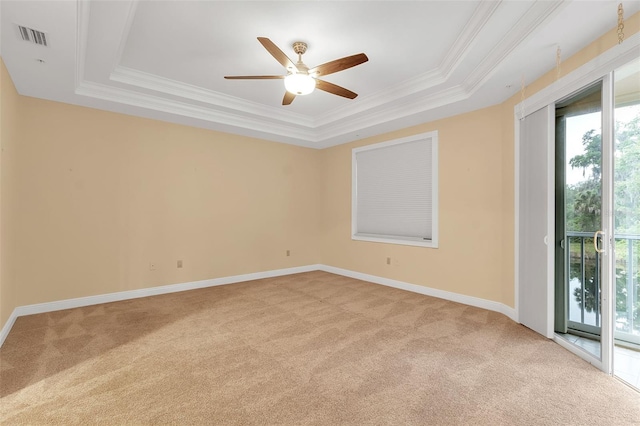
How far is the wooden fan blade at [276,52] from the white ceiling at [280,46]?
1.26 feet

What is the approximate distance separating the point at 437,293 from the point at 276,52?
155 inches

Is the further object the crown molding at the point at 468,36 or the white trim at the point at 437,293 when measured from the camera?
the white trim at the point at 437,293

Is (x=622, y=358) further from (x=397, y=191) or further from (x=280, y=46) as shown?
(x=280, y=46)

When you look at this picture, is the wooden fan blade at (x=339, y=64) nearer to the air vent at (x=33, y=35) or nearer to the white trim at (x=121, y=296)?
the air vent at (x=33, y=35)

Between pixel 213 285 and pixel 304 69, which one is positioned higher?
pixel 304 69

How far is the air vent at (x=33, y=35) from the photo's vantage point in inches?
94.0

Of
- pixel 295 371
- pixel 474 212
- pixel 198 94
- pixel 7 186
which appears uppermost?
pixel 198 94

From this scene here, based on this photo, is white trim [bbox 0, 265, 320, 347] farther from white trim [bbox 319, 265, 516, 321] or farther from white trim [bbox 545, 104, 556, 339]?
white trim [bbox 545, 104, 556, 339]

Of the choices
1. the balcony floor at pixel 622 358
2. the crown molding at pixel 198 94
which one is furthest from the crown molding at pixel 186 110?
the balcony floor at pixel 622 358

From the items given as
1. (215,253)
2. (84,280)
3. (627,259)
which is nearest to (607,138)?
(627,259)

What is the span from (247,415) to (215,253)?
3.68 meters

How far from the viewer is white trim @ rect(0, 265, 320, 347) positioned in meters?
3.61

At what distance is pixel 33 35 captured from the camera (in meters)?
2.46

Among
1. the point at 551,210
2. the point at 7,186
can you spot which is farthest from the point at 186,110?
the point at 551,210
